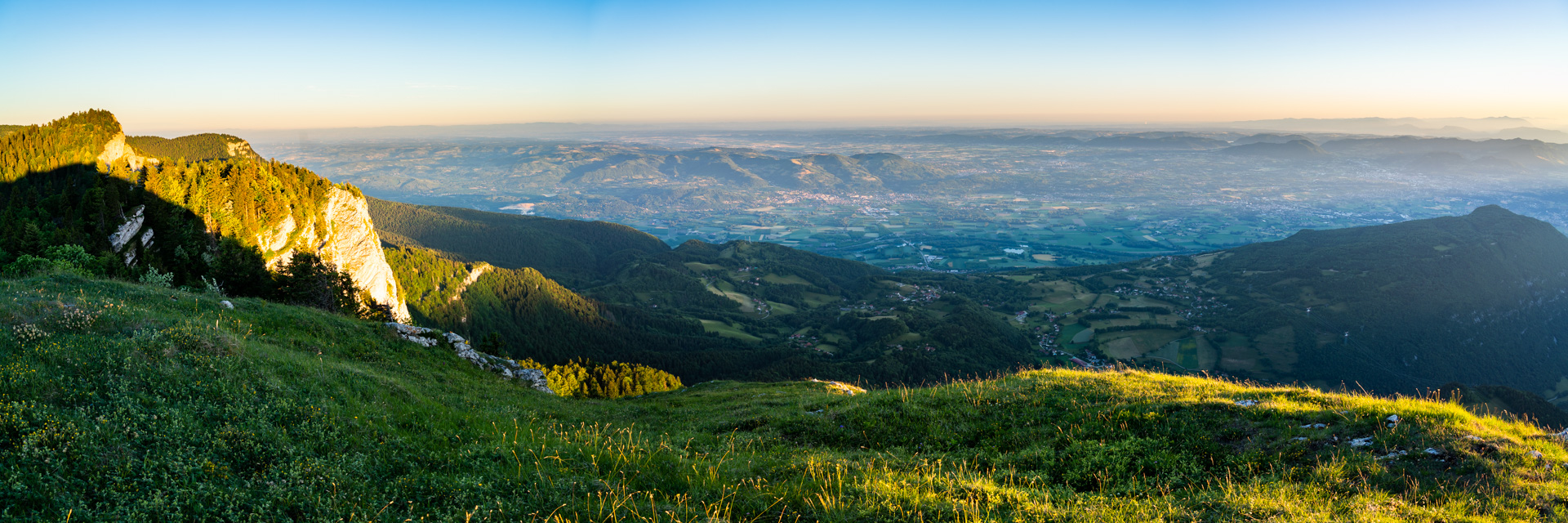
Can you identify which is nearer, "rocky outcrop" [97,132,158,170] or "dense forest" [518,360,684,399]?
"dense forest" [518,360,684,399]

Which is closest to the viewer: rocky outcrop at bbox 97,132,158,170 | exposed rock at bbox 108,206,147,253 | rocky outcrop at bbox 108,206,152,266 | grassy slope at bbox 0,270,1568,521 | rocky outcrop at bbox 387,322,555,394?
grassy slope at bbox 0,270,1568,521

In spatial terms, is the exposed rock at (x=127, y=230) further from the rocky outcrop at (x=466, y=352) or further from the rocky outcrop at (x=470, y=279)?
the rocky outcrop at (x=470, y=279)

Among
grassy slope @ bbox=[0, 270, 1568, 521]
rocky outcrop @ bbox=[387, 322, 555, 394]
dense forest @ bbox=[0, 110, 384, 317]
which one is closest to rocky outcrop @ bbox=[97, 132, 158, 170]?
dense forest @ bbox=[0, 110, 384, 317]

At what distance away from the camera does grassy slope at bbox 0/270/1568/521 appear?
8312 millimetres

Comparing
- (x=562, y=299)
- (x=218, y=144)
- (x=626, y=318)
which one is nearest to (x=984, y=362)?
(x=626, y=318)

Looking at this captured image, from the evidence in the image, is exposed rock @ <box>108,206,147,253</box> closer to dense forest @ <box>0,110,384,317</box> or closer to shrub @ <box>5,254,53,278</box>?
dense forest @ <box>0,110,384,317</box>

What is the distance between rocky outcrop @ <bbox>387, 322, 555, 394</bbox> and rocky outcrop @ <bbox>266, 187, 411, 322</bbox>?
5655cm

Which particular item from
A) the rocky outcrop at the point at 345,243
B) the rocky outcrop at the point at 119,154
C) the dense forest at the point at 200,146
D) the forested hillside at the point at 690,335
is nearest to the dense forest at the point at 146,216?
the rocky outcrop at the point at 119,154

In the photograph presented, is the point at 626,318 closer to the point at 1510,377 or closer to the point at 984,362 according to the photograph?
the point at 984,362

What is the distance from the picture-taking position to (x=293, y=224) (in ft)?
260

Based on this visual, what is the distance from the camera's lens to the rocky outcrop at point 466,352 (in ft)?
103

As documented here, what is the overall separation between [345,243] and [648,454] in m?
108

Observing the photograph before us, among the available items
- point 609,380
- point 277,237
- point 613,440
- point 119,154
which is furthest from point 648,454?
point 119,154

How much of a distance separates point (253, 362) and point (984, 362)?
16496 cm
